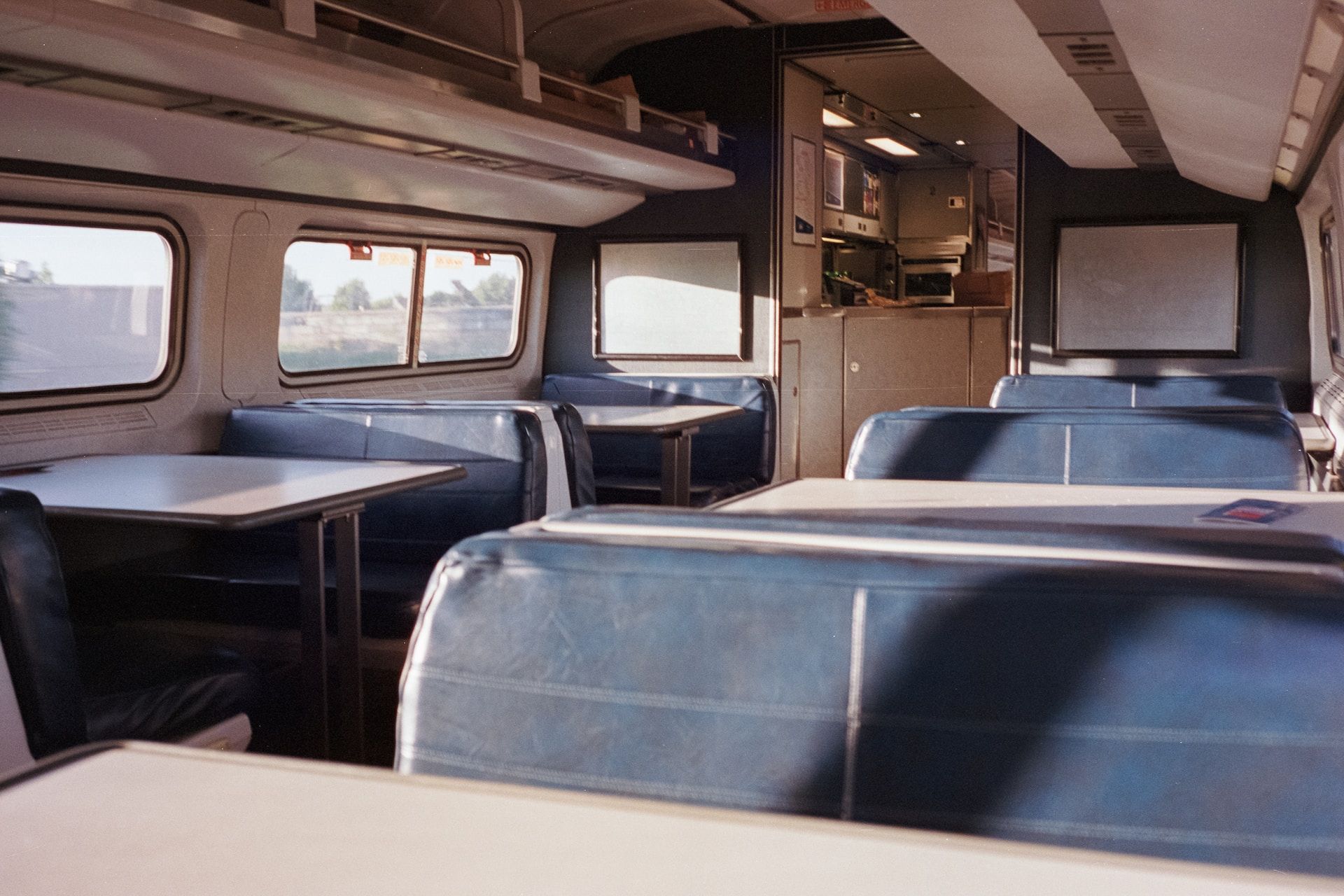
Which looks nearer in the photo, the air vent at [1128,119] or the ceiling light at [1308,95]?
the ceiling light at [1308,95]

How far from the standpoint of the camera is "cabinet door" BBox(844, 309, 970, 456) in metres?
7.34

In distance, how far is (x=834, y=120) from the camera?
28.8ft

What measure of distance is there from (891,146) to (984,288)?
261 cm

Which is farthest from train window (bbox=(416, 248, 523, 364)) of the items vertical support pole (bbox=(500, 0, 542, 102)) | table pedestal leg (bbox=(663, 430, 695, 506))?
table pedestal leg (bbox=(663, 430, 695, 506))

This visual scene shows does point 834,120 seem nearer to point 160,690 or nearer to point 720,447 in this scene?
point 720,447

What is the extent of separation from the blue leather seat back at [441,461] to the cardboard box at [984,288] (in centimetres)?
543

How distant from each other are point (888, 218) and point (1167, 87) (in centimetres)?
822

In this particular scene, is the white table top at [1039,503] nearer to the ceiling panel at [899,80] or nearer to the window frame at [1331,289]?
Result: the window frame at [1331,289]

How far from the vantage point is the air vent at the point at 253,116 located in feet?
12.4

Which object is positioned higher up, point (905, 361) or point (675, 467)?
point (905, 361)

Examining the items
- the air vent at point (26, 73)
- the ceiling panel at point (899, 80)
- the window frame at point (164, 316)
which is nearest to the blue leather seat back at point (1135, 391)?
the ceiling panel at point (899, 80)

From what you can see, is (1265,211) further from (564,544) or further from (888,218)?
(564,544)

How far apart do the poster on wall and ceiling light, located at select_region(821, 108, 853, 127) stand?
0.73 meters

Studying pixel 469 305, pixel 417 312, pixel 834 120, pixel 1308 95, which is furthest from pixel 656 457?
pixel 834 120
